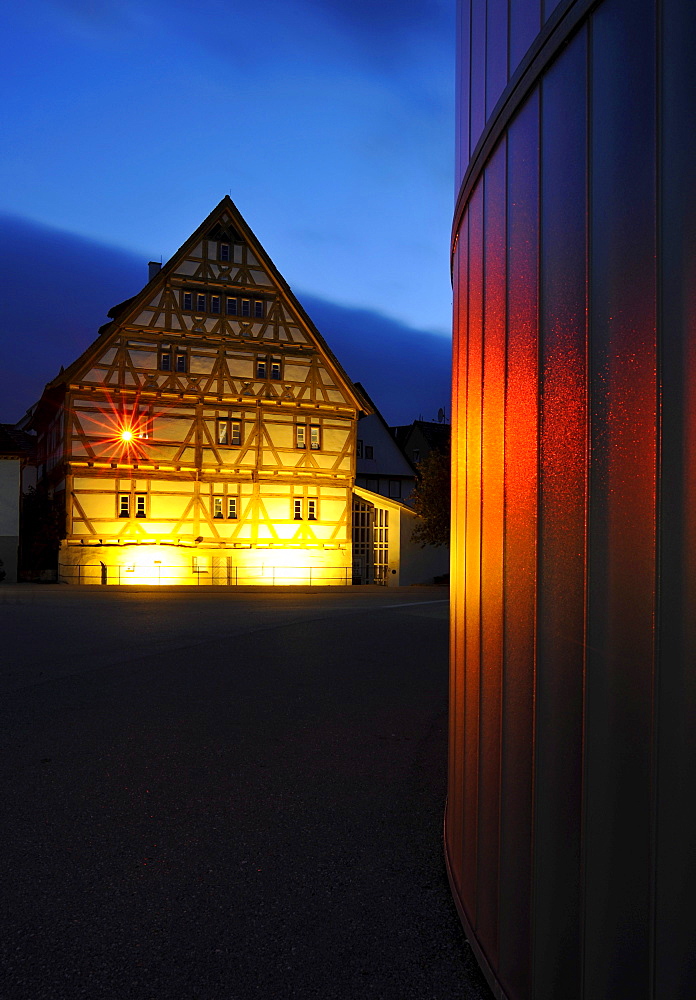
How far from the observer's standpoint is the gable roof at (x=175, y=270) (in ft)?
95.5

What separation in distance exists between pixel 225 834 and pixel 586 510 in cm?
311

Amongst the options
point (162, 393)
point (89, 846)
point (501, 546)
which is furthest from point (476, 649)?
point (162, 393)

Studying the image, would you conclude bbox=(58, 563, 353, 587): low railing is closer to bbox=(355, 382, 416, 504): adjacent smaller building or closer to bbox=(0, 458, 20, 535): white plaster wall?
bbox=(0, 458, 20, 535): white plaster wall

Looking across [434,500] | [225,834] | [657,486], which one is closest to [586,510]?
[657,486]

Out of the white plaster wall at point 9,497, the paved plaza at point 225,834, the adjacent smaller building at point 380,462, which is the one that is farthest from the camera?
the adjacent smaller building at point 380,462

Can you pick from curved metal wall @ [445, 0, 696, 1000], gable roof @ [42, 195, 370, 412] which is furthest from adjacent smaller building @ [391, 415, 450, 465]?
curved metal wall @ [445, 0, 696, 1000]

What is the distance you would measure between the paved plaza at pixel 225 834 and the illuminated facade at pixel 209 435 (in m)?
19.5

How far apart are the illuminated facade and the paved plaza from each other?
64.0 feet

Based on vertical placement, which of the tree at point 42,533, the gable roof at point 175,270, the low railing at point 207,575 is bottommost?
the low railing at point 207,575

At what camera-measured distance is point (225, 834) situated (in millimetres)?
4520

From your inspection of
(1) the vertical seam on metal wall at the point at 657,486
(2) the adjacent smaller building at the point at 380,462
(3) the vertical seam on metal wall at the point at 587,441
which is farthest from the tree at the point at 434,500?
(1) the vertical seam on metal wall at the point at 657,486

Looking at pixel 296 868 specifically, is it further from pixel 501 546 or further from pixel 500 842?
pixel 501 546

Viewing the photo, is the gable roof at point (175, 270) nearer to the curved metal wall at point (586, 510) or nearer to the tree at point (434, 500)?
the tree at point (434, 500)

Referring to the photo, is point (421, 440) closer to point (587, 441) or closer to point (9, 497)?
point (9, 497)
